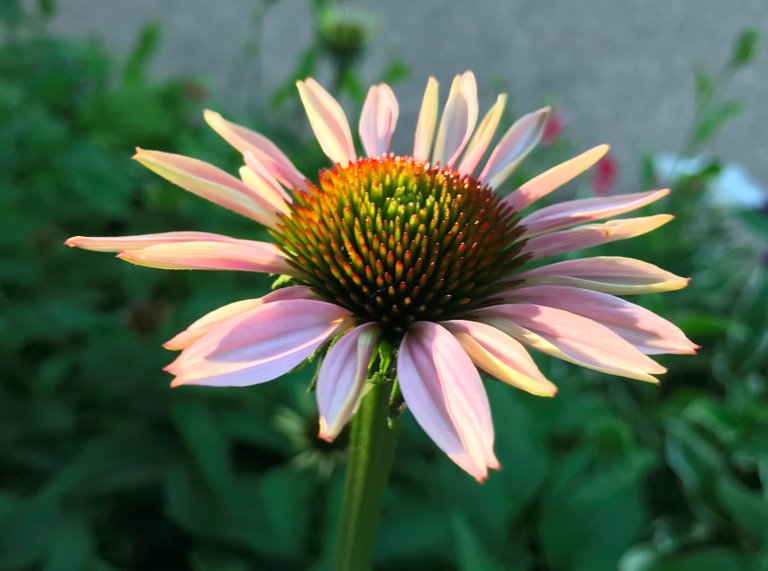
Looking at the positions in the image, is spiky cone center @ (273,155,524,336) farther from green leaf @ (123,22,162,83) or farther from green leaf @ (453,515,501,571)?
green leaf @ (123,22,162,83)

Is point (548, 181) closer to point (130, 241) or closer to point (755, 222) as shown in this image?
point (130, 241)

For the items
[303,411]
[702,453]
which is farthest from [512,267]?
[702,453]

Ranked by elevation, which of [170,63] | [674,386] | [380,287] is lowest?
[674,386]

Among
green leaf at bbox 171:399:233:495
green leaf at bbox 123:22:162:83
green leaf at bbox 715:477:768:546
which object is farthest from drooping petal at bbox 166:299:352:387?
green leaf at bbox 123:22:162:83

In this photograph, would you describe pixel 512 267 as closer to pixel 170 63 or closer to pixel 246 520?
pixel 246 520

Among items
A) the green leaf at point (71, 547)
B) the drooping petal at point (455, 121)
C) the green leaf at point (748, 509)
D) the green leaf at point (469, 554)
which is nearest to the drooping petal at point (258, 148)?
the drooping petal at point (455, 121)

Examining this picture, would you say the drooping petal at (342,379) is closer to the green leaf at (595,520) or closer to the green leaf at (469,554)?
the green leaf at (469,554)
